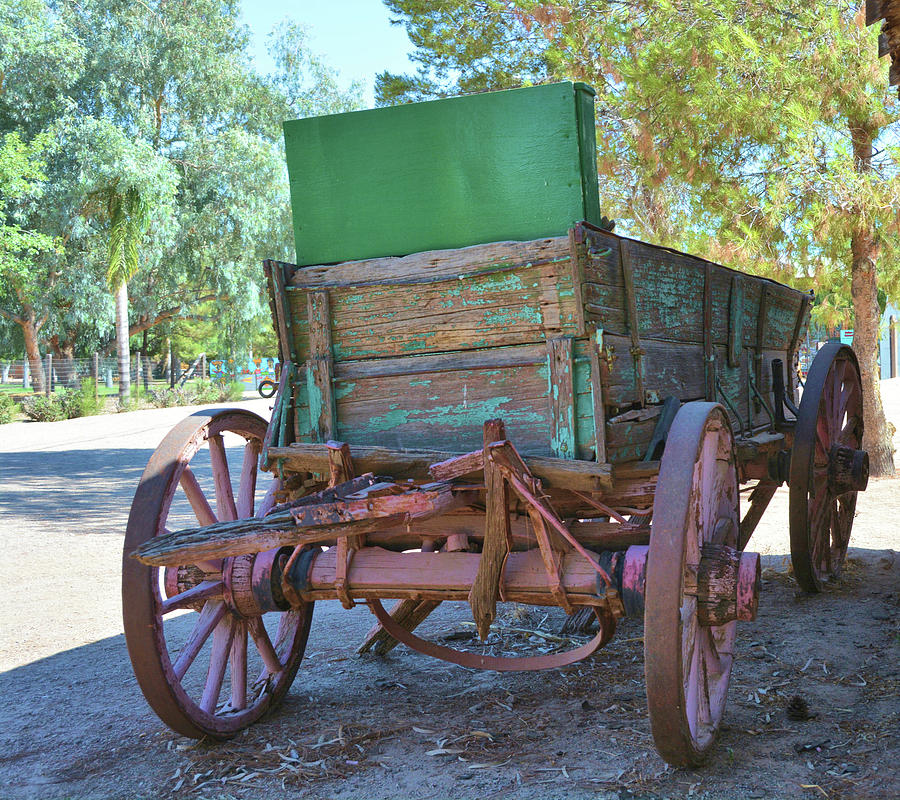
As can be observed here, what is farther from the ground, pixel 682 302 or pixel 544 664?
pixel 682 302

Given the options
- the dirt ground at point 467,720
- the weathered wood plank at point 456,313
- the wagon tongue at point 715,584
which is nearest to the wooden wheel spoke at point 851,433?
the dirt ground at point 467,720

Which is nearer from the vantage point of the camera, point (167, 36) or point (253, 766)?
point (253, 766)

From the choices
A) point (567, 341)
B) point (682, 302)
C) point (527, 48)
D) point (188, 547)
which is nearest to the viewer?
point (188, 547)

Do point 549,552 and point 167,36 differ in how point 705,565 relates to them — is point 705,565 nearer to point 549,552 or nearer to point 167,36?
point 549,552

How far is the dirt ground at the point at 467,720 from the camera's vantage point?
2801 millimetres

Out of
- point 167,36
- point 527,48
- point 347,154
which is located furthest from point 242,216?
point 347,154

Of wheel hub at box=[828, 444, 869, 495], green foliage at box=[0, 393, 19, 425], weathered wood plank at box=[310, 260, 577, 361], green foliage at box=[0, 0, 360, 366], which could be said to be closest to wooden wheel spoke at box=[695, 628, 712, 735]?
weathered wood plank at box=[310, 260, 577, 361]

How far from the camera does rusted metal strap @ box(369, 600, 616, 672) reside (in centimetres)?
301

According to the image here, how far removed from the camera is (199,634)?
10.5 ft

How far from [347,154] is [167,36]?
92.4ft

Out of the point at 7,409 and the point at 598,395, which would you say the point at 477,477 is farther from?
the point at 7,409

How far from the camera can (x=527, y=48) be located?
8953mm

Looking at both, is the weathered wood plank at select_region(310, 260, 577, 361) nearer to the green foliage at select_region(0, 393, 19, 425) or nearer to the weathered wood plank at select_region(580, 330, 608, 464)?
the weathered wood plank at select_region(580, 330, 608, 464)

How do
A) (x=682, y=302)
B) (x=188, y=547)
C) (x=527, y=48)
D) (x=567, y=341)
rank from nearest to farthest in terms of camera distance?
(x=188, y=547)
(x=567, y=341)
(x=682, y=302)
(x=527, y=48)
